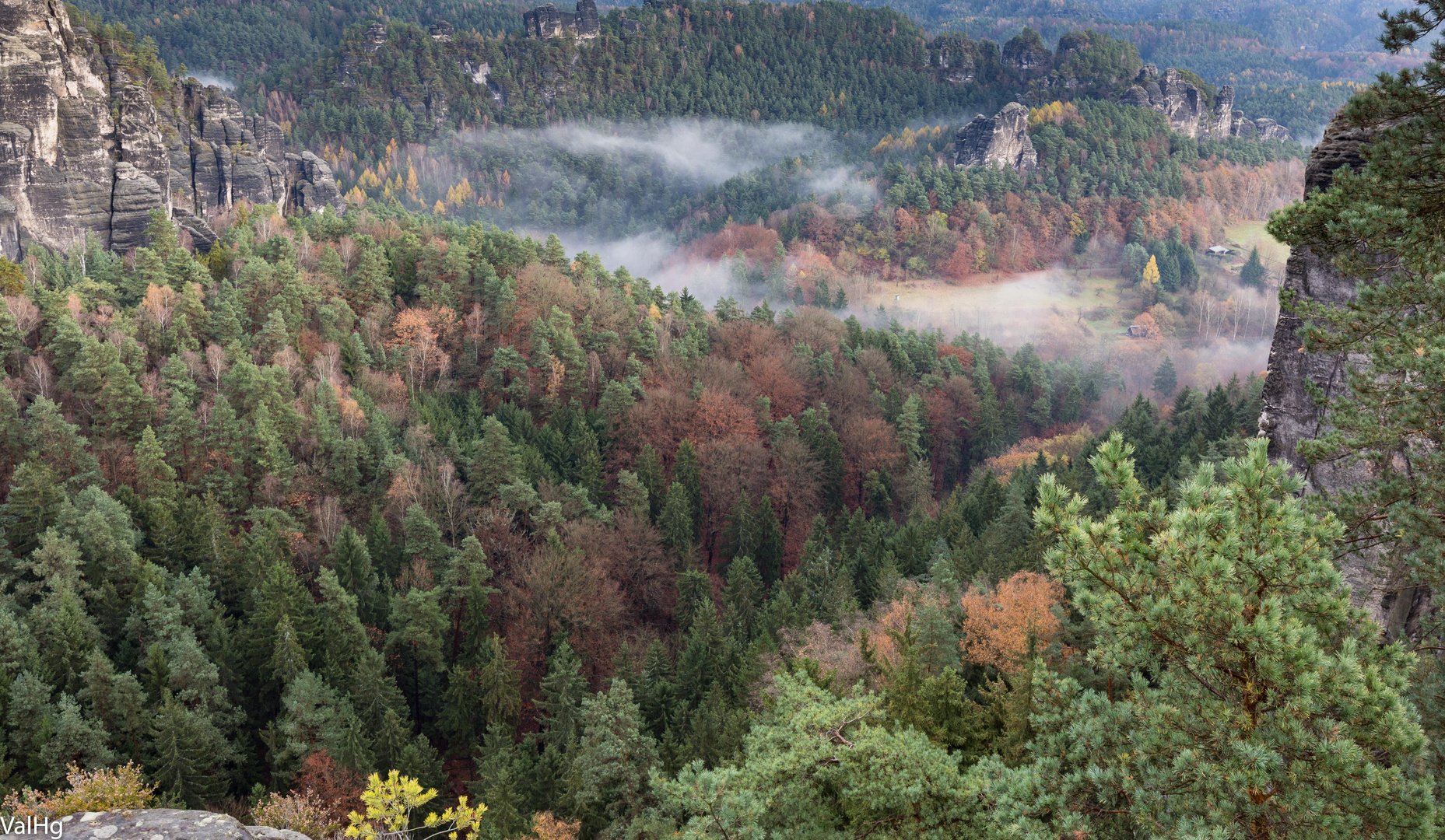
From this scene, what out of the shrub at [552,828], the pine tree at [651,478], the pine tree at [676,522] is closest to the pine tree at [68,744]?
the shrub at [552,828]

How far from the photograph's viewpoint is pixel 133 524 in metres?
46.1

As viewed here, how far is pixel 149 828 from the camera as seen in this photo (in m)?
15.2

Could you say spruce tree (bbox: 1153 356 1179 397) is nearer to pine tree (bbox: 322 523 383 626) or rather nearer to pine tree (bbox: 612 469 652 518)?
pine tree (bbox: 612 469 652 518)

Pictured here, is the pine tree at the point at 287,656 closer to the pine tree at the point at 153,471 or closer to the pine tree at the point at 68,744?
the pine tree at the point at 68,744

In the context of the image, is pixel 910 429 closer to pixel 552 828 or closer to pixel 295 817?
pixel 552 828

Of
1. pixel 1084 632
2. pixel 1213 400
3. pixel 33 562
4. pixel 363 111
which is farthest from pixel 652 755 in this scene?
pixel 363 111

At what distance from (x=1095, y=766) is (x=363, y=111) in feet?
700

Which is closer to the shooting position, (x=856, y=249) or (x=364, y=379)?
(x=364, y=379)

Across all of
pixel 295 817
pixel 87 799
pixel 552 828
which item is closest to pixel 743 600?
pixel 552 828

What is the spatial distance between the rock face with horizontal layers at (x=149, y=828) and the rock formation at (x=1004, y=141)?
183069 millimetres

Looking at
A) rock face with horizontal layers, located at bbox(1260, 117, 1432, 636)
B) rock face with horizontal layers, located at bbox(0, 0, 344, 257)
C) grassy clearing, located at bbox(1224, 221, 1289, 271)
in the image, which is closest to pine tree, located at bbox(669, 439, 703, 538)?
rock face with horizontal layers, located at bbox(0, 0, 344, 257)

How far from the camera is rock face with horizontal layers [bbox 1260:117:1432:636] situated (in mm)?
13195

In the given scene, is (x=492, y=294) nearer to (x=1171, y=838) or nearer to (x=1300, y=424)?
(x=1300, y=424)

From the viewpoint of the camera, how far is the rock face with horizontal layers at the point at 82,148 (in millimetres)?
66312
